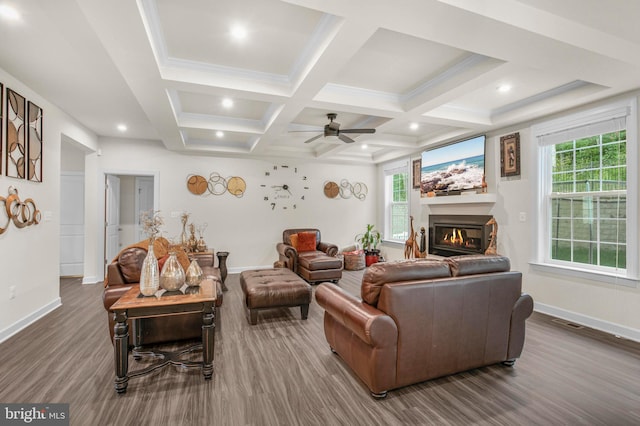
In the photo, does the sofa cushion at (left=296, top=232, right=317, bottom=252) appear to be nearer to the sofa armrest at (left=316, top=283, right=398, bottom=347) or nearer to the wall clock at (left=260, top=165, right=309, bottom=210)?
the wall clock at (left=260, top=165, right=309, bottom=210)

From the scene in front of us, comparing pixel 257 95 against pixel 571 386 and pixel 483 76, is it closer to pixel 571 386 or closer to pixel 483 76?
pixel 483 76

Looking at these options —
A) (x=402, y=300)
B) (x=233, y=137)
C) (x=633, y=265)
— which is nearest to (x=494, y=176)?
(x=633, y=265)

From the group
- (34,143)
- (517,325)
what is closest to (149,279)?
(34,143)

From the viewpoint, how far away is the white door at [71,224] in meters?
5.77

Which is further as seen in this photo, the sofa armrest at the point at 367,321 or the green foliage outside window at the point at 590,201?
the green foliage outside window at the point at 590,201

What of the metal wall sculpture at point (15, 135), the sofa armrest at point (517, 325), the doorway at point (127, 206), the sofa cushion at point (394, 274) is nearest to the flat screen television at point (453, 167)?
the sofa armrest at point (517, 325)

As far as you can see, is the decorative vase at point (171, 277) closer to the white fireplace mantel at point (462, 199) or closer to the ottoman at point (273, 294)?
the ottoman at point (273, 294)

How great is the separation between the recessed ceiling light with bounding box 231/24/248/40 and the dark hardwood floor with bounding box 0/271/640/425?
2.72m

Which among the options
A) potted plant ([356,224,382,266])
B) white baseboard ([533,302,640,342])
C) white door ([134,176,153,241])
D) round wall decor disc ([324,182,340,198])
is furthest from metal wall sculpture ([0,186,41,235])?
white baseboard ([533,302,640,342])

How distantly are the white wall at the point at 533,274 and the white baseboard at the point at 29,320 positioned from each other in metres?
5.98

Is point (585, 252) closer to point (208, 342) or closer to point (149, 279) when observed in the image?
point (208, 342)

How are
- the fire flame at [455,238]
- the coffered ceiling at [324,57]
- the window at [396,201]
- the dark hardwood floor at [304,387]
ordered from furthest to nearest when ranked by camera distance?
the window at [396,201], the fire flame at [455,238], the coffered ceiling at [324,57], the dark hardwood floor at [304,387]

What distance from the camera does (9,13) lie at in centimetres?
213

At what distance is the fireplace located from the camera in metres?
4.71
